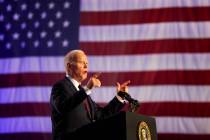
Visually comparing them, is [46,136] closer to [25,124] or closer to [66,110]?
[25,124]

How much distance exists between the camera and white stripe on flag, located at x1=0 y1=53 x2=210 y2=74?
182 inches

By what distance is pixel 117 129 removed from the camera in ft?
7.16

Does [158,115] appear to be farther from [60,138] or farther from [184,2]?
[60,138]

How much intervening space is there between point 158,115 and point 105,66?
2.64 feet

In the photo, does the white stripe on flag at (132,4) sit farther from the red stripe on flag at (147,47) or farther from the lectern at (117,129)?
the lectern at (117,129)

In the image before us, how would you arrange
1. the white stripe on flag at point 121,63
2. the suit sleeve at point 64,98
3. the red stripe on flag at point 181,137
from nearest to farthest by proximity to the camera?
the suit sleeve at point 64,98
the red stripe on flag at point 181,137
the white stripe on flag at point 121,63

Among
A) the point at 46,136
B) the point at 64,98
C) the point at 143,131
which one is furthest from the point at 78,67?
the point at 46,136

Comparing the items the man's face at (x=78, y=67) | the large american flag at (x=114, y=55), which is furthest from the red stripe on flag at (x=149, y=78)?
the man's face at (x=78, y=67)

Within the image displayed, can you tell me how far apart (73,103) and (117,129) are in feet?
1.12

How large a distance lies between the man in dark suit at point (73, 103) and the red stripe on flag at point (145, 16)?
2115 millimetres

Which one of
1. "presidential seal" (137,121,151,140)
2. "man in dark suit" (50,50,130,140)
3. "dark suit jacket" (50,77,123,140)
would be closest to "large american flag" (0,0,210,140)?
"man in dark suit" (50,50,130,140)

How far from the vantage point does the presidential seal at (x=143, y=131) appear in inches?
89.9

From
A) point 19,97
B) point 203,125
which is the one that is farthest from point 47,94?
point 203,125

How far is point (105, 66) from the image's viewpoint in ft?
15.7
